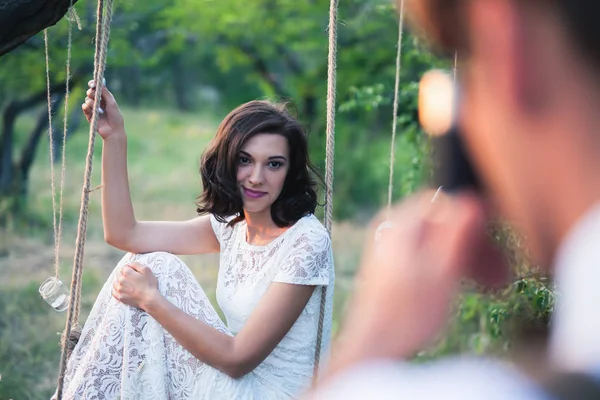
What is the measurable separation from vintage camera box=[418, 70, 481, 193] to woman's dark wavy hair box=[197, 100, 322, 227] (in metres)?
1.70

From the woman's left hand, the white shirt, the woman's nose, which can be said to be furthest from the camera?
the woman's nose

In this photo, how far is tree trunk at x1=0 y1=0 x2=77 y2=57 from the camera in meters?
1.74

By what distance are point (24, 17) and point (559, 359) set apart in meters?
1.65

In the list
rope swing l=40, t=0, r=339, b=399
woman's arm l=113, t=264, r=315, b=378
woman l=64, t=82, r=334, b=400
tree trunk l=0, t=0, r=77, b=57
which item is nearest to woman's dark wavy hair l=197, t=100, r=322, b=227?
woman l=64, t=82, r=334, b=400

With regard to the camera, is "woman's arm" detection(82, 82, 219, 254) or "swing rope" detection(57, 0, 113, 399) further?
"woman's arm" detection(82, 82, 219, 254)

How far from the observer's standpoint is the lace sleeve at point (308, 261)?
2.03 meters

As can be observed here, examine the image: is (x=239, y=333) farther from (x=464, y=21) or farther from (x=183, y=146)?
(x=183, y=146)

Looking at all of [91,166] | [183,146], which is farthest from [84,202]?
[183,146]

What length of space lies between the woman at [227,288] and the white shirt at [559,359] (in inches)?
63.4

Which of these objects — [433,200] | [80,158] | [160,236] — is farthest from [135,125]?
[433,200]

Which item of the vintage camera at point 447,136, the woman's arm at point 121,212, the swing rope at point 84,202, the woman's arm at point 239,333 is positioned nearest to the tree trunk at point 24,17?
the swing rope at point 84,202

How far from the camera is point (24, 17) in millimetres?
1770

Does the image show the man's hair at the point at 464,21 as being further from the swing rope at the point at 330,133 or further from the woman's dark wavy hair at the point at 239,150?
the woman's dark wavy hair at the point at 239,150

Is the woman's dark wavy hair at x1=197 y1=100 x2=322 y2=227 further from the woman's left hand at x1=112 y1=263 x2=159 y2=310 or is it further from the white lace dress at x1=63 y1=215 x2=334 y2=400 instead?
the woman's left hand at x1=112 y1=263 x2=159 y2=310
